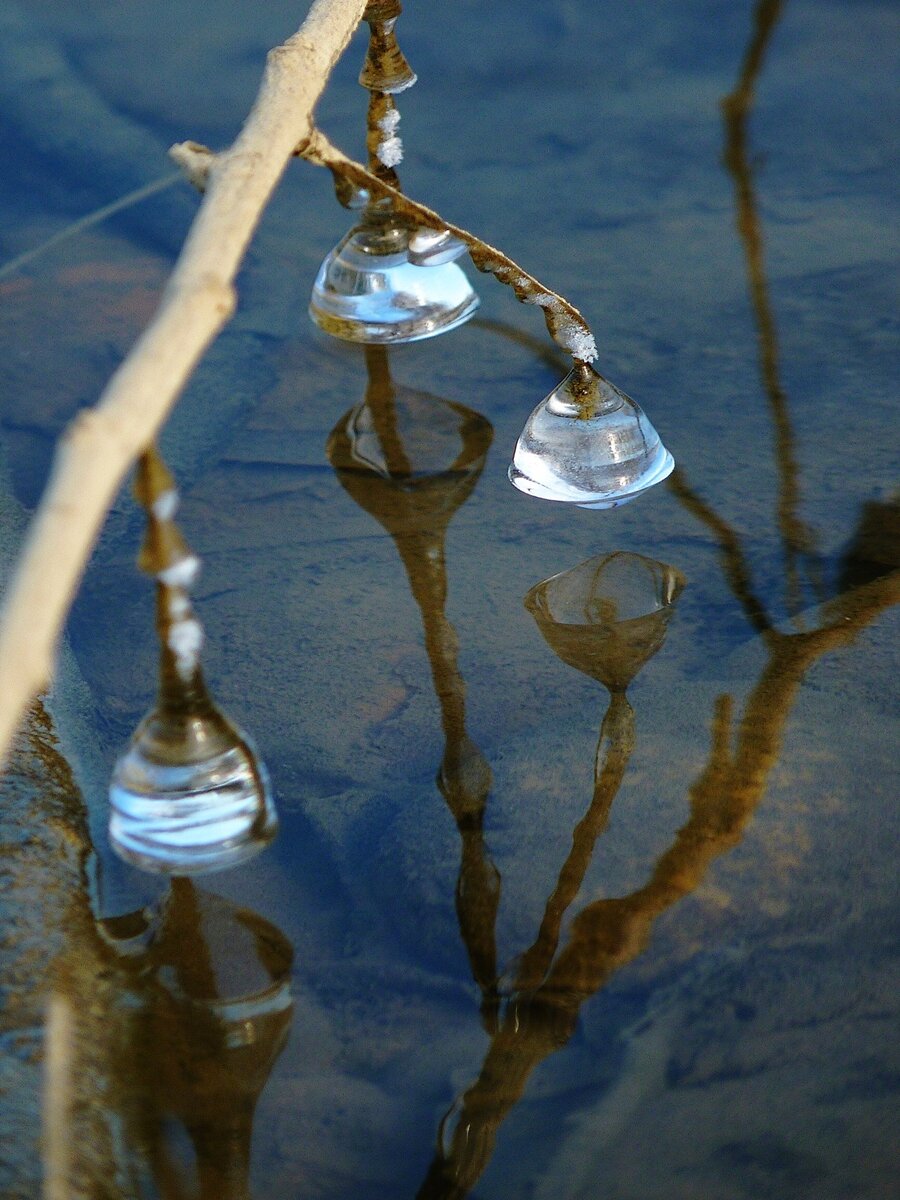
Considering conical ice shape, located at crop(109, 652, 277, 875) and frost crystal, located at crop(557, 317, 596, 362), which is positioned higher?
frost crystal, located at crop(557, 317, 596, 362)

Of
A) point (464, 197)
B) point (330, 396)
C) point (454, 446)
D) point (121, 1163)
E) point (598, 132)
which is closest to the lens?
point (121, 1163)

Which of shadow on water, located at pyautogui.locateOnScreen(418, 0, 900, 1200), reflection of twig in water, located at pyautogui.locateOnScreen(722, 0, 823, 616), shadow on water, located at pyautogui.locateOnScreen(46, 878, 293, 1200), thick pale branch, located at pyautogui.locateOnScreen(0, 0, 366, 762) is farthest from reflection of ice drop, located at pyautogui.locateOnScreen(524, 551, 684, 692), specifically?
thick pale branch, located at pyautogui.locateOnScreen(0, 0, 366, 762)

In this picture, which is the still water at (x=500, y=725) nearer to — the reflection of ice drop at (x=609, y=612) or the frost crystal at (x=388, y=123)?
the reflection of ice drop at (x=609, y=612)

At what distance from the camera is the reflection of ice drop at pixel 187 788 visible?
807 mm

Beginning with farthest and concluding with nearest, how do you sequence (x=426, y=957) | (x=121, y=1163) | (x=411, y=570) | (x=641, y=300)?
1. (x=641, y=300)
2. (x=411, y=570)
3. (x=426, y=957)
4. (x=121, y=1163)

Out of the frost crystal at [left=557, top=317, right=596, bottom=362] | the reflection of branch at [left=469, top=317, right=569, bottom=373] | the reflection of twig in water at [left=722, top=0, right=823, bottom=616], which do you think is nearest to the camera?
the frost crystal at [left=557, top=317, right=596, bottom=362]

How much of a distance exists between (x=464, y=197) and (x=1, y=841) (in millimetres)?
1340

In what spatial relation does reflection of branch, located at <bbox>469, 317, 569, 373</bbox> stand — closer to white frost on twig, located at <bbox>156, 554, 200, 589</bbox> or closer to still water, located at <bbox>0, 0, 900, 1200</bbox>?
still water, located at <bbox>0, 0, 900, 1200</bbox>

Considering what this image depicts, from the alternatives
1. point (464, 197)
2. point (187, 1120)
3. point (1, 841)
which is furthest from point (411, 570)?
point (464, 197)

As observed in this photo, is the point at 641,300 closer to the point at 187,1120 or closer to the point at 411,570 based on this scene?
the point at 411,570

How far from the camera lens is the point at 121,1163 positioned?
0.80 m

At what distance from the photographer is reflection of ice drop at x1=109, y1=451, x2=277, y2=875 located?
81 cm

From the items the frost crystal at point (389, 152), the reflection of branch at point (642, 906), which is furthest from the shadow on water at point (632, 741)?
the frost crystal at point (389, 152)

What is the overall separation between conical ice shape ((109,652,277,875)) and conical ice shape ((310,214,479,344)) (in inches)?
33.4
